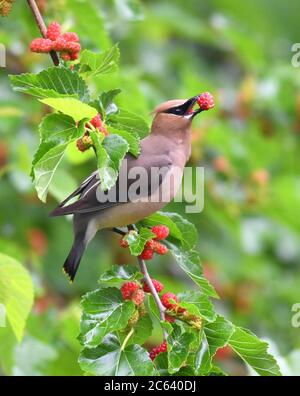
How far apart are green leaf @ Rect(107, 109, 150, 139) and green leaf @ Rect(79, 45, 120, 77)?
0.50 ft

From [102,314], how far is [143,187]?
0.66m

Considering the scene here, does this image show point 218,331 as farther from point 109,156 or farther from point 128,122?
point 128,122

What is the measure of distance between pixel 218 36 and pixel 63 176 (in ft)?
8.37

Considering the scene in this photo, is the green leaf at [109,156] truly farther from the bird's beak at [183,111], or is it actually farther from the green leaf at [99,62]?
the bird's beak at [183,111]

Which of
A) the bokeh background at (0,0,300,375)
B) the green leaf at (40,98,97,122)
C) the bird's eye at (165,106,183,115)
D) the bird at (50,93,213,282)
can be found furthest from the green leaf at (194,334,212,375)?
the bokeh background at (0,0,300,375)

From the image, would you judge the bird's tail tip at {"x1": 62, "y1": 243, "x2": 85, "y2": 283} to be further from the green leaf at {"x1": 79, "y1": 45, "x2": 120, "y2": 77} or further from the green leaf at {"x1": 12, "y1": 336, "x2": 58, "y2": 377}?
the green leaf at {"x1": 12, "y1": 336, "x2": 58, "y2": 377}

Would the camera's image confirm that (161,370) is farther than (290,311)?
No

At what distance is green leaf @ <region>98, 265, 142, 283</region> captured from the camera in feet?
9.46

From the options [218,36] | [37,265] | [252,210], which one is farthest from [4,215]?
[218,36]

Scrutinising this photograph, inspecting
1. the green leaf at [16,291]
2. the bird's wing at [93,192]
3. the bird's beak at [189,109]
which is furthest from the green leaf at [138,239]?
the bird's beak at [189,109]
